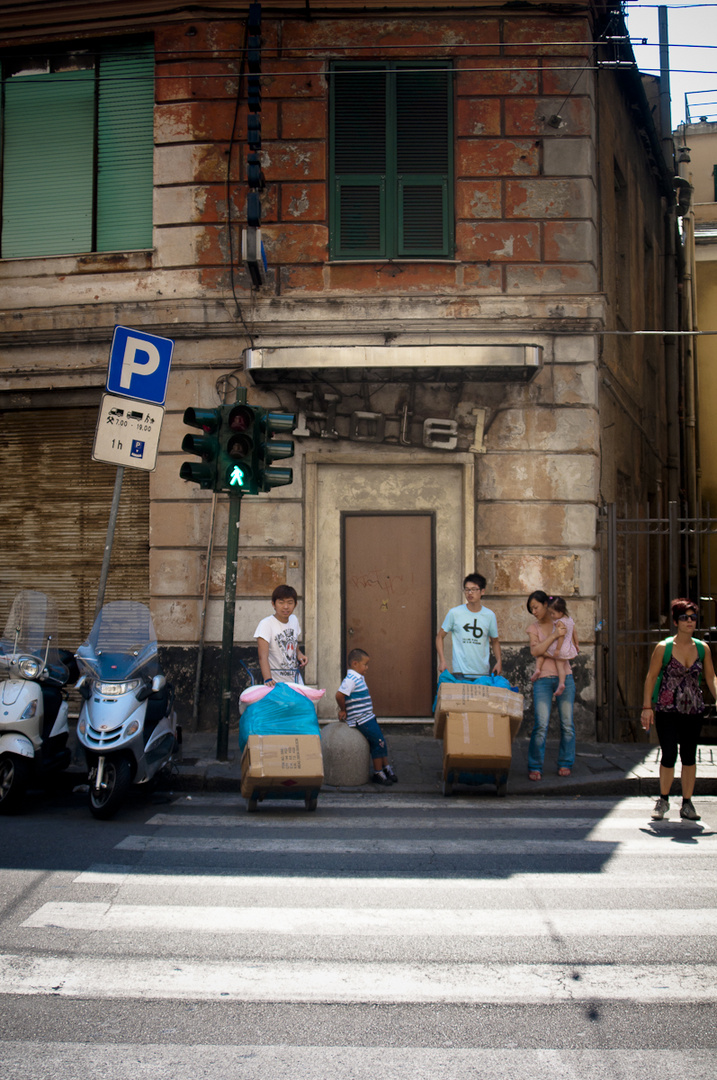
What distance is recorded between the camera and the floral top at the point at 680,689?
721cm

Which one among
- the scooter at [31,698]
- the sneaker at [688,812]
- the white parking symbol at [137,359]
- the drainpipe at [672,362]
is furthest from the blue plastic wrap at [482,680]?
the drainpipe at [672,362]

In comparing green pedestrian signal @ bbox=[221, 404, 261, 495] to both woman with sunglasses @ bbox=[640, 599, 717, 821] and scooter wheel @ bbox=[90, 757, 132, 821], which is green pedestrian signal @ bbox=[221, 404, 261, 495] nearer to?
scooter wheel @ bbox=[90, 757, 132, 821]

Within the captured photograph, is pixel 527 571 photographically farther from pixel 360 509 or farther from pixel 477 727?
pixel 477 727

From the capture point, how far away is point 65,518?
11484 mm

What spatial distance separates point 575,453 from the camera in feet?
35.1

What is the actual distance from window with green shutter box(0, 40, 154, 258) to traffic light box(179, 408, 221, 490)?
150 inches

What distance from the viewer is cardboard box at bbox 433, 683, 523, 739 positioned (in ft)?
25.3

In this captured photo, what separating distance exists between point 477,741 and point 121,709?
8.99 feet

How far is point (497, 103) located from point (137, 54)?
429 cm

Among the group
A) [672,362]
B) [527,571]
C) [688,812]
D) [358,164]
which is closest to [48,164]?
[358,164]

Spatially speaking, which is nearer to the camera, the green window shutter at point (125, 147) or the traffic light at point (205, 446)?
the traffic light at point (205, 446)

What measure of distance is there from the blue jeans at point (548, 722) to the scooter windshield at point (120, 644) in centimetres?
330

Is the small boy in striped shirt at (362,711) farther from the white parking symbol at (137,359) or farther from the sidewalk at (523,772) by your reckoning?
the white parking symbol at (137,359)

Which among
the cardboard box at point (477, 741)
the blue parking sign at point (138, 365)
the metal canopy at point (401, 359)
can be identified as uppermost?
the metal canopy at point (401, 359)
